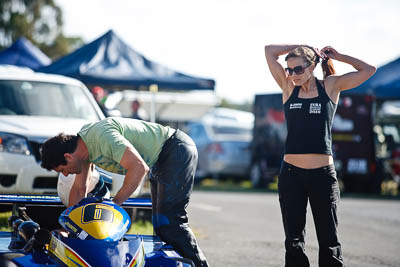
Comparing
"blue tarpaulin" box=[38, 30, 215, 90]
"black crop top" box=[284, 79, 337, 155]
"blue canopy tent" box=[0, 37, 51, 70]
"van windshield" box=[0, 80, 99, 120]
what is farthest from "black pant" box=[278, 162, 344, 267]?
"blue canopy tent" box=[0, 37, 51, 70]

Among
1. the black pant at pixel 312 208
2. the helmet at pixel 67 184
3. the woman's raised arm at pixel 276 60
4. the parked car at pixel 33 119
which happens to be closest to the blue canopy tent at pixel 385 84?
the parked car at pixel 33 119

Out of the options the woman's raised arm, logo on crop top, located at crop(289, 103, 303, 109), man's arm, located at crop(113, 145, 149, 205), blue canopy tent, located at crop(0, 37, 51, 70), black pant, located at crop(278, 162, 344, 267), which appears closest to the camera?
man's arm, located at crop(113, 145, 149, 205)

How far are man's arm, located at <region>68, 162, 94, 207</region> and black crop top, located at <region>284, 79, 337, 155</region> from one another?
1560 mm

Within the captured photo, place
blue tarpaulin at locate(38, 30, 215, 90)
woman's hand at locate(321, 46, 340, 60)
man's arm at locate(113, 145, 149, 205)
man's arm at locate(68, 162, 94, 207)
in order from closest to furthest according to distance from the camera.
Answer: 1. man's arm at locate(113, 145, 149, 205)
2. man's arm at locate(68, 162, 94, 207)
3. woman's hand at locate(321, 46, 340, 60)
4. blue tarpaulin at locate(38, 30, 215, 90)

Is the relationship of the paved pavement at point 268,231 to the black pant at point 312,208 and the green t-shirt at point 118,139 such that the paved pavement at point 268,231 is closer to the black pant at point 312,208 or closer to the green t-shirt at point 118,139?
the black pant at point 312,208

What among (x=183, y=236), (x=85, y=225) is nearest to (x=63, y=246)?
(x=85, y=225)

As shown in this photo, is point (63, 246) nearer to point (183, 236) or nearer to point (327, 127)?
point (183, 236)

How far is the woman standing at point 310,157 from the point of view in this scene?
5.15m

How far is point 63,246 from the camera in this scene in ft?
14.0

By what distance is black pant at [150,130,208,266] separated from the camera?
502cm

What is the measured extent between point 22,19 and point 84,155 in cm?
4674

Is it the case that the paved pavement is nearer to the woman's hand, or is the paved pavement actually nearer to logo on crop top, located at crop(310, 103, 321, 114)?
logo on crop top, located at crop(310, 103, 321, 114)

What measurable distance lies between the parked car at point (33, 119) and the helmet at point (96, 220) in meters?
3.59

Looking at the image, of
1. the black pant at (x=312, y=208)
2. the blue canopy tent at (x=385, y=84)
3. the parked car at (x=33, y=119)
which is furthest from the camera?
the blue canopy tent at (x=385, y=84)
